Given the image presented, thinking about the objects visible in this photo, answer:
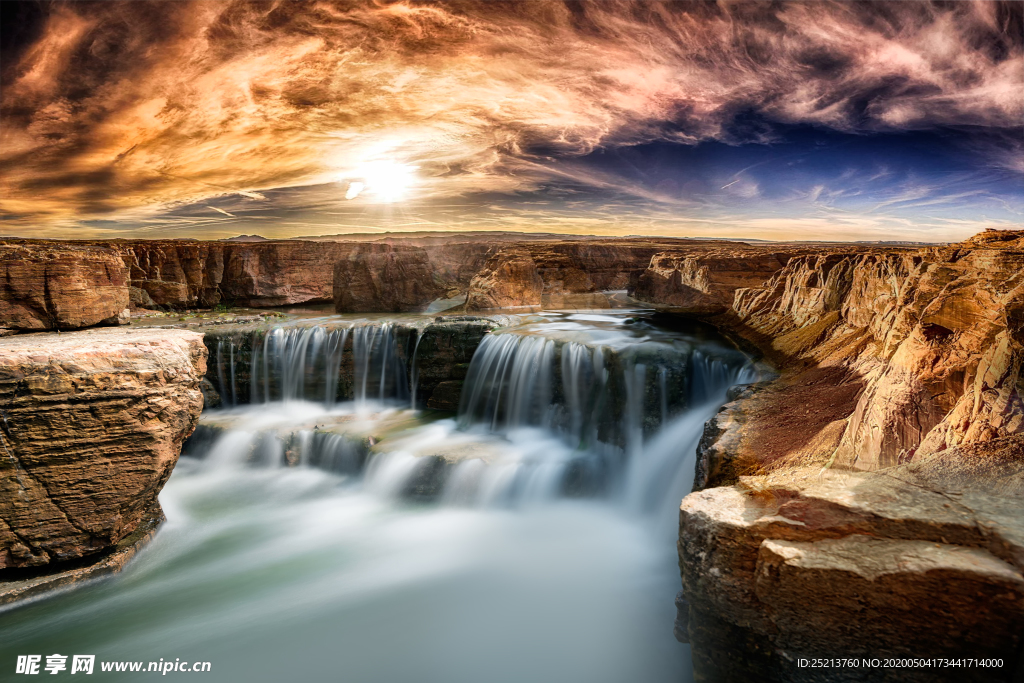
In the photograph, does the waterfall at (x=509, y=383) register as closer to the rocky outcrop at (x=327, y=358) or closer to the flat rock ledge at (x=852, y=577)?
the rocky outcrop at (x=327, y=358)

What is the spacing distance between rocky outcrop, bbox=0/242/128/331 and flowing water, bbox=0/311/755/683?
9.48 feet

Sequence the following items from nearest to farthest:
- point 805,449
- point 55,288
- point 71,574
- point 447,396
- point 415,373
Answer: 1. point 805,449
2. point 71,574
3. point 55,288
4. point 447,396
5. point 415,373

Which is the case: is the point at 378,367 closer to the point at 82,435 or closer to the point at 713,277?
the point at 82,435

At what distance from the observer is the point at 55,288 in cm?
645

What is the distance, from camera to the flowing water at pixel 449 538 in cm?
468

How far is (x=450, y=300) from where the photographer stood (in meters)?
19.1

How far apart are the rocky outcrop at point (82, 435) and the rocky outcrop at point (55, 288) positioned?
30.2 inches

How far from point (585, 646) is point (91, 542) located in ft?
17.0

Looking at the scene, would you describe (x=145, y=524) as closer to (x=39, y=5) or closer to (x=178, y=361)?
(x=178, y=361)

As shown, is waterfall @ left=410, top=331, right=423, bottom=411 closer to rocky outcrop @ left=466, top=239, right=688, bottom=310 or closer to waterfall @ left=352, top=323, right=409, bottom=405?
waterfall @ left=352, top=323, right=409, bottom=405

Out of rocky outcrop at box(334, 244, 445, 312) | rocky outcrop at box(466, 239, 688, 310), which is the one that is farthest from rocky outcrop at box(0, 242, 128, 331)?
rocky outcrop at box(466, 239, 688, 310)

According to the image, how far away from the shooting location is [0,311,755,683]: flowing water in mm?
4684

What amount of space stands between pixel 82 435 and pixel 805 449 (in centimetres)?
649

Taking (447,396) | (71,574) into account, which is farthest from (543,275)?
(71,574)
